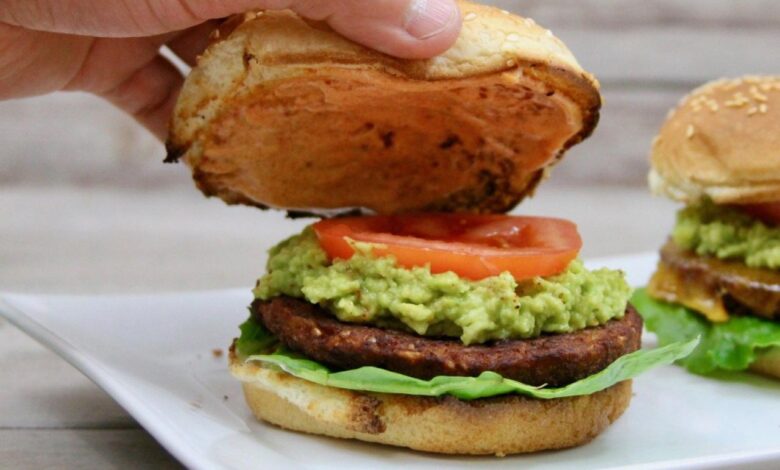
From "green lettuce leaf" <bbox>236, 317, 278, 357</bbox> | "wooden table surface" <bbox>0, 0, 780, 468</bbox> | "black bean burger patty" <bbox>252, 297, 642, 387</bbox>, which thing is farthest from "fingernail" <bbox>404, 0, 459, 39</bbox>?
"wooden table surface" <bbox>0, 0, 780, 468</bbox>

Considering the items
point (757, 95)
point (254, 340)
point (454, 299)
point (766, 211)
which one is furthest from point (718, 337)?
point (254, 340)

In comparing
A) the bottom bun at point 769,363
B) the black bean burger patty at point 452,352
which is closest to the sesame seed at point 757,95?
the bottom bun at point 769,363

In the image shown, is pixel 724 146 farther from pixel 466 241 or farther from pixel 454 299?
Answer: pixel 454 299

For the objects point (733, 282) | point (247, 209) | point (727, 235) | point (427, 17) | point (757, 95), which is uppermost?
point (427, 17)

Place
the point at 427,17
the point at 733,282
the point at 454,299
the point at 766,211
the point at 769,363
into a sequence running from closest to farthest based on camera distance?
the point at 427,17 < the point at 454,299 < the point at 769,363 < the point at 733,282 < the point at 766,211

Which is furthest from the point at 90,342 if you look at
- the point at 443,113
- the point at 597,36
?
the point at 597,36

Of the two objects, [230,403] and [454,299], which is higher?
[454,299]

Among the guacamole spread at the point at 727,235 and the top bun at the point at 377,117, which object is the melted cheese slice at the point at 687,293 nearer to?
the guacamole spread at the point at 727,235
